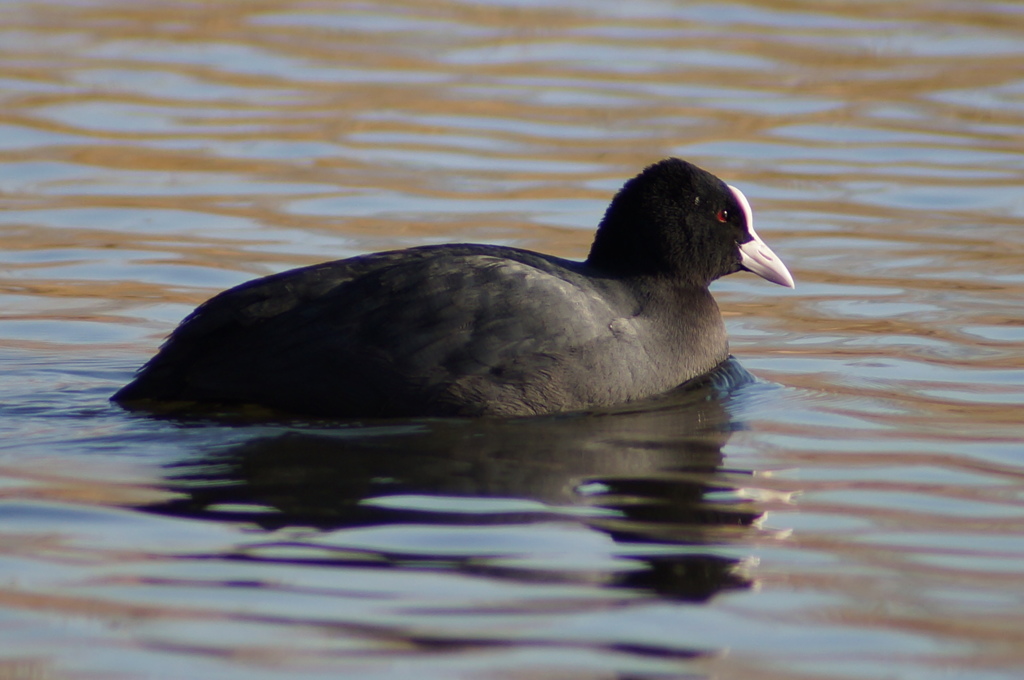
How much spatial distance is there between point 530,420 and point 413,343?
1.77ft

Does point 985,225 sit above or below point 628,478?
above

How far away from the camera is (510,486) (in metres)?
5.12

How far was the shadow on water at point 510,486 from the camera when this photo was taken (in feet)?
14.5

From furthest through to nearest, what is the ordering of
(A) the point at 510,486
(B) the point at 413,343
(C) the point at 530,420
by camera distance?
1. (C) the point at 530,420
2. (B) the point at 413,343
3. (A) the point at 510,486

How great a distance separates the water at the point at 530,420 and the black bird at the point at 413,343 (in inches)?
5.6

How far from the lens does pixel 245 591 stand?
162 inches

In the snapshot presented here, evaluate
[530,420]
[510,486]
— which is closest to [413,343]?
[530,420]

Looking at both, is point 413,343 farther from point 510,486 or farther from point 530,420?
point 510,486

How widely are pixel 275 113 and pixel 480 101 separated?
5.53 feet

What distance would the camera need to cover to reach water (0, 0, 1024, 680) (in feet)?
13.1

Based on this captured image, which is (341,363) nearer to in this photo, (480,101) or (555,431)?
(555,431)

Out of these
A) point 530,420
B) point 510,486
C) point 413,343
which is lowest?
point 510,486

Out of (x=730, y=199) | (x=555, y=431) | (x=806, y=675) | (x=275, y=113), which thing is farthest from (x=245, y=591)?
(x=275, y=113)

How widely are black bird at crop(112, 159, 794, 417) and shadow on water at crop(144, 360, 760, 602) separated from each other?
0.11 m
